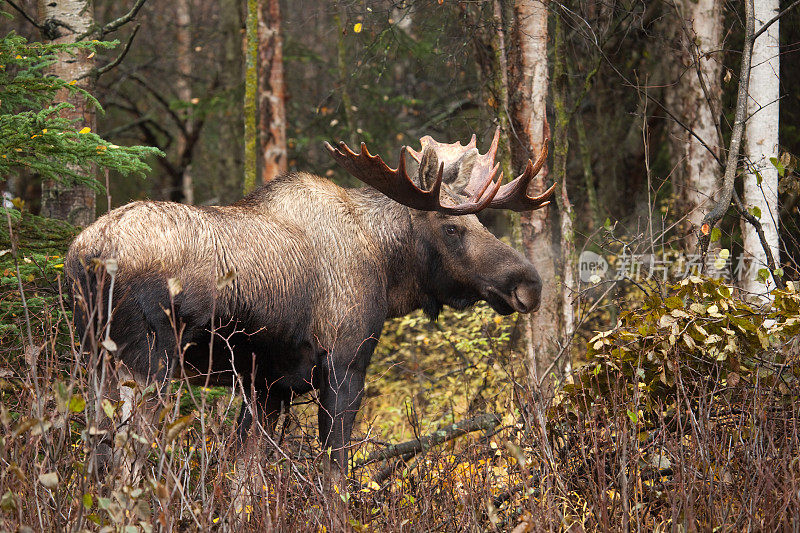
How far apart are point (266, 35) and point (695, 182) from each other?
549 centimetres

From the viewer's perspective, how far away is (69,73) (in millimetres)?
6496

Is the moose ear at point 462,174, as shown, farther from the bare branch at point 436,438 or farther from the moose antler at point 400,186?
the bare branch at point 436,438

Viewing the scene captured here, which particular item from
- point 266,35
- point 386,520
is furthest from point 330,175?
point 386,520

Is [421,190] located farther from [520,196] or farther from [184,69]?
[184,69]

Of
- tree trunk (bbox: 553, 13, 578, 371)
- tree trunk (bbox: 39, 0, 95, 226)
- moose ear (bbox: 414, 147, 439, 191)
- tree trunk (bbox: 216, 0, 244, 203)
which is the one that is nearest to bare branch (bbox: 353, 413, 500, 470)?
moose ear (bbox: 414, 147, 439, 191)

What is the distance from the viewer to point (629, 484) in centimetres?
383

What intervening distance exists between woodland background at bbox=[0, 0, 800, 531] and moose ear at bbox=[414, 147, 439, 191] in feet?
4.07

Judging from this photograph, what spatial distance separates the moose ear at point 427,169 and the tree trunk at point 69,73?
271 cm

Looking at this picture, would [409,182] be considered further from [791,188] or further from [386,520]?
[791,188]

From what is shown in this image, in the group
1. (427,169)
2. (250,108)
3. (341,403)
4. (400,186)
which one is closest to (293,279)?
(341,403)

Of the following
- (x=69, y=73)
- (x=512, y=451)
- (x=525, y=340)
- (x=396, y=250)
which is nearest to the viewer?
(x=512, y=451)

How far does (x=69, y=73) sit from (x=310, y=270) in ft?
9.33

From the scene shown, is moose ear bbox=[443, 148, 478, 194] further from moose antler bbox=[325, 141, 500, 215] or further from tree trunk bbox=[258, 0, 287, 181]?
tree trunk bbox=[258, 0, 287, 181]

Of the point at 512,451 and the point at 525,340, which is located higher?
the point at 512,451
